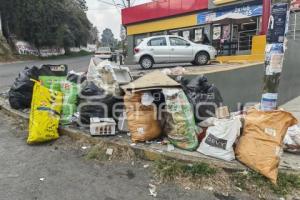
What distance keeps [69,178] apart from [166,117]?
5.37 ft

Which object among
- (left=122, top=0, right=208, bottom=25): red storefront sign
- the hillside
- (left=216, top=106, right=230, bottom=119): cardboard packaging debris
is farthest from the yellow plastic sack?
the hillside

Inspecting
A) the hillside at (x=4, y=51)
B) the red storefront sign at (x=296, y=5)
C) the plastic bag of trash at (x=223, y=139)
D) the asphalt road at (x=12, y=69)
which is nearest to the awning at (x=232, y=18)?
the red storefront sign at (x=296, y=5)

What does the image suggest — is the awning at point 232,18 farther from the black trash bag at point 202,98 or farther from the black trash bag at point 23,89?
the black trash bag at point 23,89

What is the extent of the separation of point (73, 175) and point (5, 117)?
3.61 m

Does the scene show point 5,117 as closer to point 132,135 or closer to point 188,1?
point 132,135

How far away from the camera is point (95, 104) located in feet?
15.9

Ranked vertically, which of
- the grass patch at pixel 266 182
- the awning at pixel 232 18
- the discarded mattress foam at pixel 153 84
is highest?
the awning at pixel 232 18

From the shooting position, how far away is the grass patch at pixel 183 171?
11.5ft

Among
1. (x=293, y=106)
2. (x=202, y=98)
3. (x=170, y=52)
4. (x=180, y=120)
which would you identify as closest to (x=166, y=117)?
(x=180, y=120)

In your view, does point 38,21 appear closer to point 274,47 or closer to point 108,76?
point 108,76

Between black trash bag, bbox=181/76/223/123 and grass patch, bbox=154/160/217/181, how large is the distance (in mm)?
1071

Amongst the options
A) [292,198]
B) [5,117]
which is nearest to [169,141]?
[292,198]

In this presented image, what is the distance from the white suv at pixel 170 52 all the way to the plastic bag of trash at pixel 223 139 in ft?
27.7

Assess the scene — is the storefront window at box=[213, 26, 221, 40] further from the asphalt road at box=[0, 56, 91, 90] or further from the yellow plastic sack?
the yellow plastic sack
